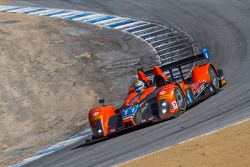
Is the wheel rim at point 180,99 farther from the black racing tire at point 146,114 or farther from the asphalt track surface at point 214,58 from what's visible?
the black racing tire at point 146,114

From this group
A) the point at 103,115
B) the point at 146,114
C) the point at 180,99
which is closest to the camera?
the point at 146,114

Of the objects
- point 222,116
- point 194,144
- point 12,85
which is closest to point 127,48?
point 12,85

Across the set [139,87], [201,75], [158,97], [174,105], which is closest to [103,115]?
[139,87]

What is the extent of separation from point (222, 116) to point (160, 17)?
45.3 feet

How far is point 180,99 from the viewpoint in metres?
15.6

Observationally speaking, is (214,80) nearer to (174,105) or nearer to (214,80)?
(214,80)

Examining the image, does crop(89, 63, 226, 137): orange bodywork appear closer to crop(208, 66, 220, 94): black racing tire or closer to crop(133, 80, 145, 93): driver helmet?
crop(133, 80, 145, 93): driver helmet

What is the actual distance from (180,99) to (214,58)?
6708 millimetres

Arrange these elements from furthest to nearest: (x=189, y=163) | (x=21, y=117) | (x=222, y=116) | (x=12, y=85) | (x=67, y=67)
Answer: (x=67, y=67)
(x=12, y=85)
(x=21, y=117)
(x=222, y=116)
(x=189, y=163)

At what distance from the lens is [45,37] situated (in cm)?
2552

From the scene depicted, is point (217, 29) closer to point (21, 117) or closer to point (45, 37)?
point (45, 37)

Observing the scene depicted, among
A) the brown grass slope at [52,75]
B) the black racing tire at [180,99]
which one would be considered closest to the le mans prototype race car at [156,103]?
the black racing tire at [180,99]

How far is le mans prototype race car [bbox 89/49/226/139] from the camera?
15.2 m

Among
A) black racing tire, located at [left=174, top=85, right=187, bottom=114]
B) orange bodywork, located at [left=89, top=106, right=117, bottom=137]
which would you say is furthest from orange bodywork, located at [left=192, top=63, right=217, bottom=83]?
orange bodywork, located at [left=89, top=106, right=117, bottom=137]
